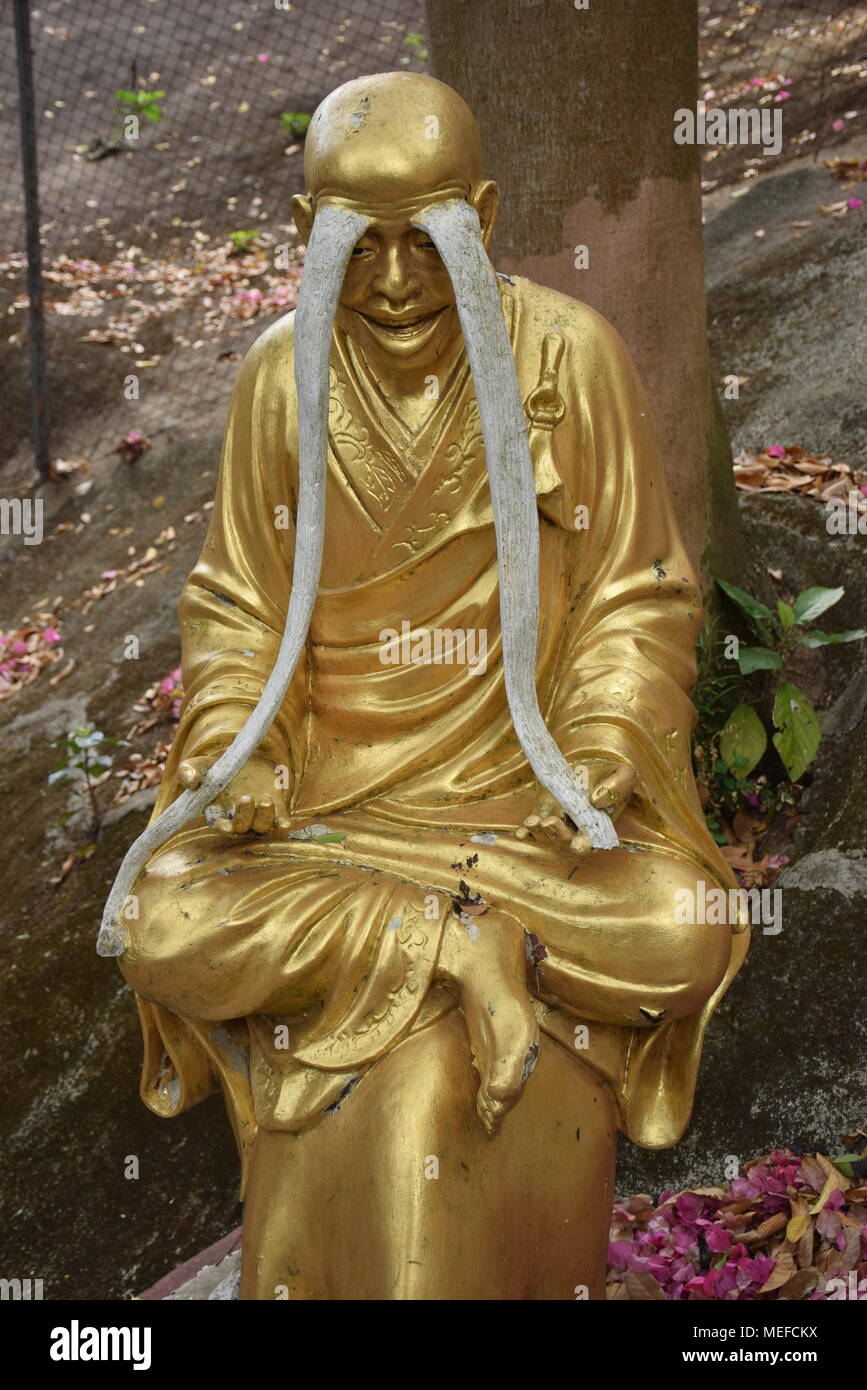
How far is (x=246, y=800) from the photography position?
269cm

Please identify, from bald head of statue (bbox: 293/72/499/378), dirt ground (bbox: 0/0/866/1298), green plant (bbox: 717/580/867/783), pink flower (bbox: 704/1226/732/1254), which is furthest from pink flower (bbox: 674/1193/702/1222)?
bald head of statue (bbox: 293/72/499/378)

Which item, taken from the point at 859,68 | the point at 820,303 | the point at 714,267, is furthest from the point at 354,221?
the point at 859,68

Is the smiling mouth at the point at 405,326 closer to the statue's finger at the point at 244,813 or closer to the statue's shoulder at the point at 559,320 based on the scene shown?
the statue's shoulder at the point at 559,320

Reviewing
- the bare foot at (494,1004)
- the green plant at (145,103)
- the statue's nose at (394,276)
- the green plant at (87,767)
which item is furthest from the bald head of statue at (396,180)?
the green plant at (145,103)

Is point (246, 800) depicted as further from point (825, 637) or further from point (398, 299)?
point (825, 637)

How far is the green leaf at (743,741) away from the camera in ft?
15.2

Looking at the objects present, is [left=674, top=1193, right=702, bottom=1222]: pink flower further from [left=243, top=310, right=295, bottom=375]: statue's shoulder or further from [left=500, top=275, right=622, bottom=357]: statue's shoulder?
[left=243, top=310, right=295, bottom=375]: statue's shoulder

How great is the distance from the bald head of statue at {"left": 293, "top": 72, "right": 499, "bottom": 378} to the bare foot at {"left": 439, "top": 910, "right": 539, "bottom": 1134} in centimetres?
108

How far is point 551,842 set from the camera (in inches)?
A: 105

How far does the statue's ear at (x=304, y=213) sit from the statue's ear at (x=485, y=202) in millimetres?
289

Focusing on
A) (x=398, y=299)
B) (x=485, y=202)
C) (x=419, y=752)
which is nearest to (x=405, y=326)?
(x=398, y=299)

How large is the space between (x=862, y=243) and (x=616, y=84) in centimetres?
233

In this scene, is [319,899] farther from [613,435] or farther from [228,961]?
[613,435]

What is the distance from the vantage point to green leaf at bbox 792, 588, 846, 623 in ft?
14.8
